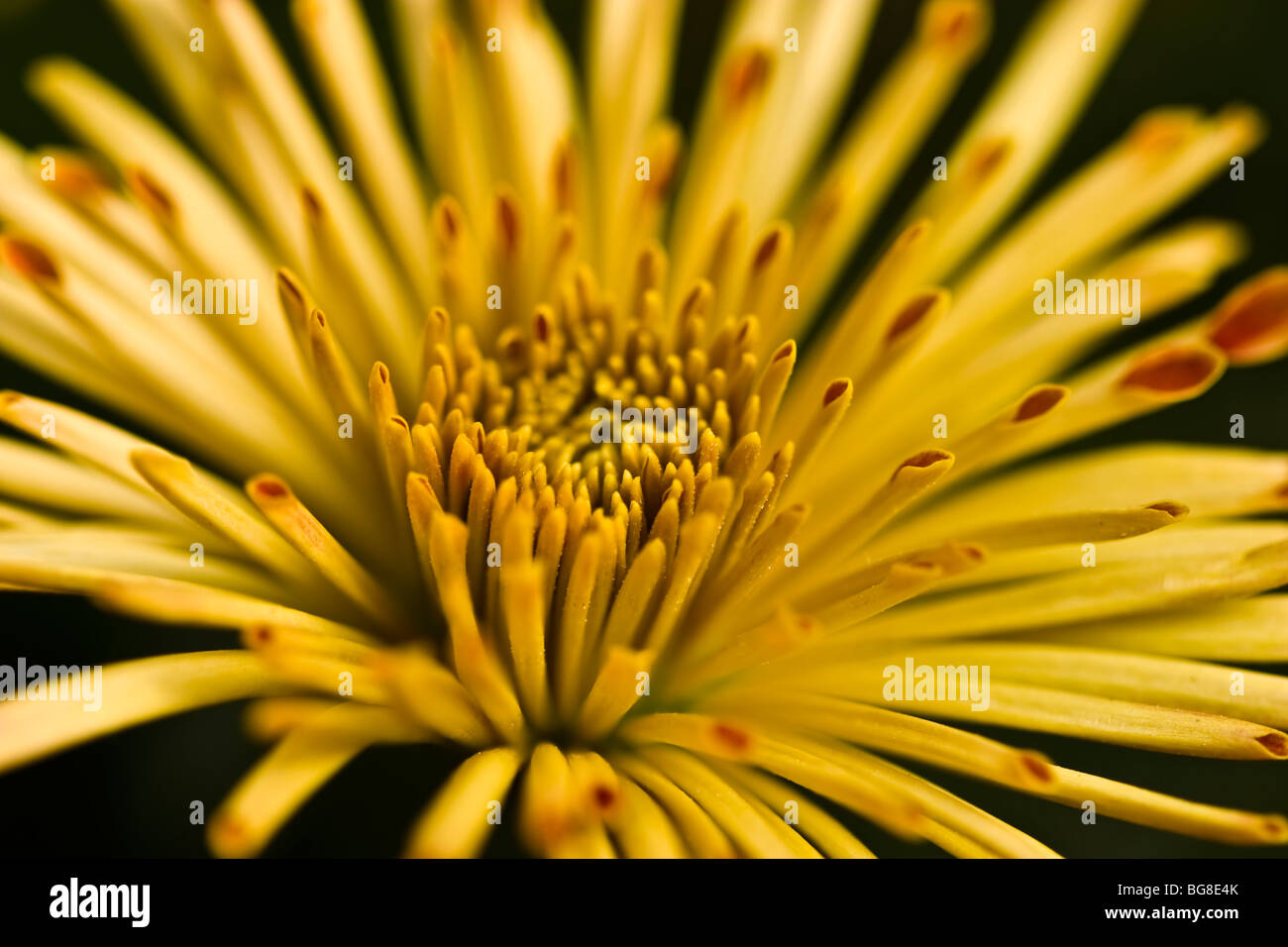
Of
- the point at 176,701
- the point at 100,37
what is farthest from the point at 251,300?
the point at 100,37

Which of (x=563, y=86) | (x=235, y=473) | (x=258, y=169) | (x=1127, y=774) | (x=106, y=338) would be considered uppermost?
(x=563, y=86)

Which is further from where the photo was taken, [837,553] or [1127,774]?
[1127,774]

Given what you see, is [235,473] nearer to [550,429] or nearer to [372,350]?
[372,350]

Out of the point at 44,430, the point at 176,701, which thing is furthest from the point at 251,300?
the point at 176,701

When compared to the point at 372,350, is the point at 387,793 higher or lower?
lower

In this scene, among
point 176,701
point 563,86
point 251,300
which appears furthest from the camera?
point 563,86

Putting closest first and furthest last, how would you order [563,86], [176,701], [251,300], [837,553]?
[176,701], [837,553], [251,300], [563,86]

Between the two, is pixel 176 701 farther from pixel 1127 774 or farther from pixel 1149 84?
pixel 1149 84
